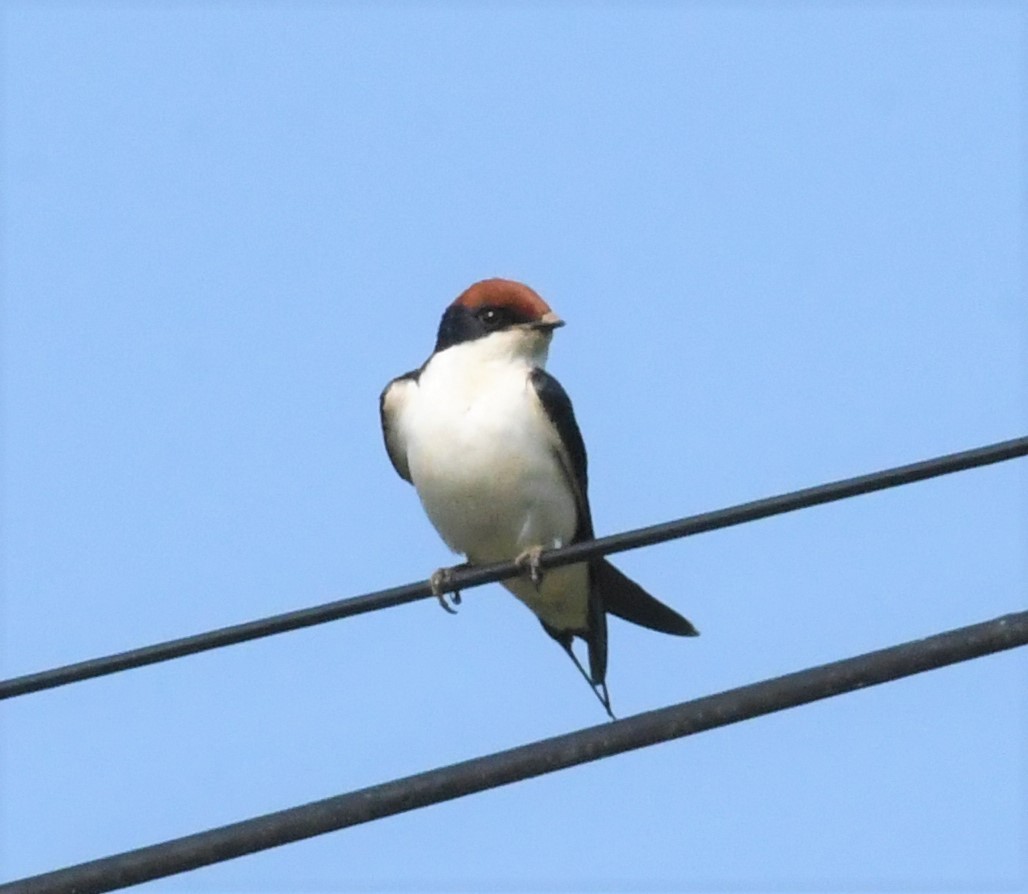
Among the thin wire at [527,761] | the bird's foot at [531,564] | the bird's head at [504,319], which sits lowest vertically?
the thin wire at [527,761]

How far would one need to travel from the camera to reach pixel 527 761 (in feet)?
15.0

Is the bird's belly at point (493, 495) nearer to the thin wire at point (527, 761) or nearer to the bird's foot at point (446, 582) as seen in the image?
the bird's foot at point (446, 582)

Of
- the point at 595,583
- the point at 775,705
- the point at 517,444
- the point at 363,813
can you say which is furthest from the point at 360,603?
the point at 595,583

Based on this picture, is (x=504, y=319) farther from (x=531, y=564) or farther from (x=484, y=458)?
(x=531, y=564)

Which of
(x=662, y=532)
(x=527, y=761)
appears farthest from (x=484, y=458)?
(x=527, y=761)

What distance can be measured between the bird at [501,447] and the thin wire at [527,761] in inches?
85.0

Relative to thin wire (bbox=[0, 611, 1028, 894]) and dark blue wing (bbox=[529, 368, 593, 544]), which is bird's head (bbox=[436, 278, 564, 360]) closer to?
dark blue wing (bbox=[529, 368, 593, 544])

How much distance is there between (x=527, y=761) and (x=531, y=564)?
2.06 m

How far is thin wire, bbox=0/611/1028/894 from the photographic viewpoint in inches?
177

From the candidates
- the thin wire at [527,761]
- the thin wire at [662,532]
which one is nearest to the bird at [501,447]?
the thin wire at [662,532]

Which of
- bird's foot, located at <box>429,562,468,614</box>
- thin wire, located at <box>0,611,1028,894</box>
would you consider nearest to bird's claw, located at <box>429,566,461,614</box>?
bird's foot, located at <box>429,562,468,614</box>

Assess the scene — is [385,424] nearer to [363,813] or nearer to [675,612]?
[675,612]

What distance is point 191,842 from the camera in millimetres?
4500

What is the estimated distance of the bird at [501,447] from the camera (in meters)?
7.11
